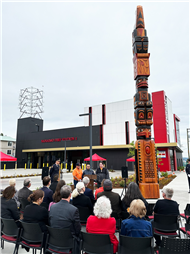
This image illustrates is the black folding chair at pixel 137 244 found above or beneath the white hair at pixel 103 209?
beneath

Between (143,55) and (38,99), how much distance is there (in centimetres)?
4149

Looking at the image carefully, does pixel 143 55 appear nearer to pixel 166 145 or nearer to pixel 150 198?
pixel 150 198

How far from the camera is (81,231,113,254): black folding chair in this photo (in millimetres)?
2854

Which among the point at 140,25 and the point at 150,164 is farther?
the point at 140,25

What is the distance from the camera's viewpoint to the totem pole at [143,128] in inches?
340

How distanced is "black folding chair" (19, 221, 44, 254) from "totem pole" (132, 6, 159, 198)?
6106mm

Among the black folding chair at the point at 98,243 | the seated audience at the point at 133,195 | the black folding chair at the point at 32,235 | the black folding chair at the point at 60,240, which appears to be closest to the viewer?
the black folding chair at the point at 98,243

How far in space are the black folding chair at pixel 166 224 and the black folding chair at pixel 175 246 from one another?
3.77ft

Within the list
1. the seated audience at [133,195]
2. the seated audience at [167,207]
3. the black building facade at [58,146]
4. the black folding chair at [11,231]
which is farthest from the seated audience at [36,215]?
the black building facade at [58,146]

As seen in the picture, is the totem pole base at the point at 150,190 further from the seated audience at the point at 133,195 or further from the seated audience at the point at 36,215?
the seated audience at the point at 36,215

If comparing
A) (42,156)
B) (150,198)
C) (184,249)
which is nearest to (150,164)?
(150,198)

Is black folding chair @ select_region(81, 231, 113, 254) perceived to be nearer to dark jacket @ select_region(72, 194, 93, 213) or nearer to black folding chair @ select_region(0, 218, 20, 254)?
dark jacket @ select_region(72, 194, 93, 213)

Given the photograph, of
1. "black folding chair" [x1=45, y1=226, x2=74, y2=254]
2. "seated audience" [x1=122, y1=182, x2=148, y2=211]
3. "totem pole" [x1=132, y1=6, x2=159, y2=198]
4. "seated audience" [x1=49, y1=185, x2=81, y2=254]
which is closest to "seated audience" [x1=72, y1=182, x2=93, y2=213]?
"seated audience" [x1=122, y1=182, x2=148, y2=211]

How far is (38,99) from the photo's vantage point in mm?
47281
